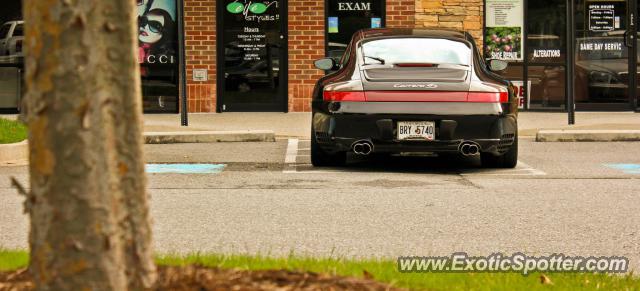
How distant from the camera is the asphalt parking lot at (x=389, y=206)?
7434 mm

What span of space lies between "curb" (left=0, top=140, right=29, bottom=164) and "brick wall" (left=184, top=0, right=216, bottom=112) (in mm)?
7285

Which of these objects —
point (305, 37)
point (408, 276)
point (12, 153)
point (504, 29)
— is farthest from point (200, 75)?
point (408, 276)

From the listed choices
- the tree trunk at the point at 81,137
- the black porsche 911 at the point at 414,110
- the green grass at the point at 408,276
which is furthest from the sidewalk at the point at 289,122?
the tree trunk at the point at 81,137

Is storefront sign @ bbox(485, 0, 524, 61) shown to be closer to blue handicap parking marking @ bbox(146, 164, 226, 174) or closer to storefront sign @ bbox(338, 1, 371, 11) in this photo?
storefront sign @ bbox(338, 1, 371, 11)

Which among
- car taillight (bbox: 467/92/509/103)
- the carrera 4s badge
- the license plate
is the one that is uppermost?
the carrera 4s badge

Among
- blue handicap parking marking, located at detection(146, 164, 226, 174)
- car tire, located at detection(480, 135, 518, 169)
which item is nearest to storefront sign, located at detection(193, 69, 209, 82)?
blue handicap parking marking, located at detection(146, 164, 226, 174)

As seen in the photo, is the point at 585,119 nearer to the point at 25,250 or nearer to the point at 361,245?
the point at 361,245

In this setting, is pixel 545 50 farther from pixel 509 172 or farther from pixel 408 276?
pixel 408 276

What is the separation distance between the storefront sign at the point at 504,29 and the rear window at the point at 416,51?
7.80 metres

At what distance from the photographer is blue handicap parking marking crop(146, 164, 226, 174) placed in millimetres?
11844

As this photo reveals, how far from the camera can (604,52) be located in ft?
65.8

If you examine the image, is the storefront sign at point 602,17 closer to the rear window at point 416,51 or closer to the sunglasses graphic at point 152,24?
the sunglasses graphic at point 152,24

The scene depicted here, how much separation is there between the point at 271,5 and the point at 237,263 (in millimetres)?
14574

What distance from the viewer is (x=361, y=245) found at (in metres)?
7.35
